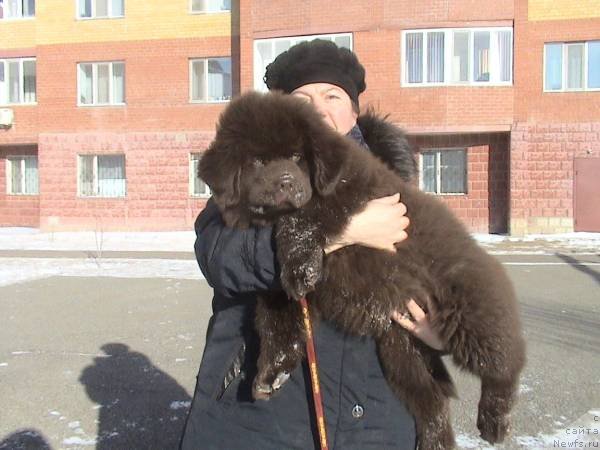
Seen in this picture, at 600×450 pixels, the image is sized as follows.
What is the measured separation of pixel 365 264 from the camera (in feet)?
5.97

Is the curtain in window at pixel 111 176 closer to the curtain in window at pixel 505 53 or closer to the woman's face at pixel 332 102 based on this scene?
the curtain in window at pixel 505 53

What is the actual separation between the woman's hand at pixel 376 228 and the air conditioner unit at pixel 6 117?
22799 mm

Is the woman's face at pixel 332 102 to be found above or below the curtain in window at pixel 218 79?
below

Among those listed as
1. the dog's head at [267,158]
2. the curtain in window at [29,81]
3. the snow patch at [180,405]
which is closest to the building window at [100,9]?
the curtain in window at [29,81]

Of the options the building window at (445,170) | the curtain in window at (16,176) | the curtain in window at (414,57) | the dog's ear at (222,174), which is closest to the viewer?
the dog's ear at (222,174)

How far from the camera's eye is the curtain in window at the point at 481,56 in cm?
1784

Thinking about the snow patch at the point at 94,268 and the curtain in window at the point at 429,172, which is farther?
the curtain in window at the point at 429,172

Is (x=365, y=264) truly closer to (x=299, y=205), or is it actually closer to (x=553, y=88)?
(x=299, y=205)

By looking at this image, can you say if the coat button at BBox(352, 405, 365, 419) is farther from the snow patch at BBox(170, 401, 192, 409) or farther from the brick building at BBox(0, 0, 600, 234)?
the brick building at BBox(0, 0, 600, 234)

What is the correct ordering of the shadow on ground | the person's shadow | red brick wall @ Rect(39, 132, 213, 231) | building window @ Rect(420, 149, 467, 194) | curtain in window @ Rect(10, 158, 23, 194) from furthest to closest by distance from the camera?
curtain in window @ Rect(10, 158, 23, 194), red brick wall @ Rect(39, 132, 213, 231), building window @ Rect(420, 149, 467, 194), the person's shadow, the shadow on ground

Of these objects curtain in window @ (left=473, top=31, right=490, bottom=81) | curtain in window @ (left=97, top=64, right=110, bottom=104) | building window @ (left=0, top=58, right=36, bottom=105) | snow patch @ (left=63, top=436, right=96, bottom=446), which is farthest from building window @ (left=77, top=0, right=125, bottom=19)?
snow patch @ (left=63, top=436, right=96, bottom=446)

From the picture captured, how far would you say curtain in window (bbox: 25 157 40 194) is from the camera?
2259cm

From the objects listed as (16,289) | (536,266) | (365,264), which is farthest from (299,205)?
(536,266)

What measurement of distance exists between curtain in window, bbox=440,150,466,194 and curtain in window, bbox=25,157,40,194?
600 inches
